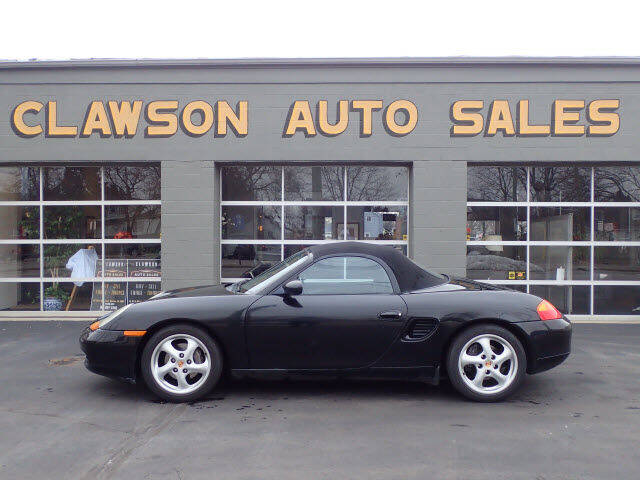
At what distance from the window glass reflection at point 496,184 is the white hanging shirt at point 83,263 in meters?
6.54

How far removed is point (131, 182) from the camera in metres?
9.80

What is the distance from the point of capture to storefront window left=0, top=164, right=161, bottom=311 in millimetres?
9766

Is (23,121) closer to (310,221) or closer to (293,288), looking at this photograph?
(310,221)

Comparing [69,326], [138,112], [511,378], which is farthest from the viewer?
[138,112]

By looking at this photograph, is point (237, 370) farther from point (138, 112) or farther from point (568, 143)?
point (568, 143)

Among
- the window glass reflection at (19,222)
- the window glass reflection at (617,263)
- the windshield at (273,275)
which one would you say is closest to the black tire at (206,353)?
the windshield at (273,275)

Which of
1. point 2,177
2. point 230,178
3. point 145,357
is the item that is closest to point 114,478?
point 145,357

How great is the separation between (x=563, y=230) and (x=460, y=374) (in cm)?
572

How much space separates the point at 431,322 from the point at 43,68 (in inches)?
319

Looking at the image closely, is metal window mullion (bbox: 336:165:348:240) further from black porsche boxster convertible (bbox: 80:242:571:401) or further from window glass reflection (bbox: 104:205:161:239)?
black porsche boxster convertible (bbox: 80:242:571:401)

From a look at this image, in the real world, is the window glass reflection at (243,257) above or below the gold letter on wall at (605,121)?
below

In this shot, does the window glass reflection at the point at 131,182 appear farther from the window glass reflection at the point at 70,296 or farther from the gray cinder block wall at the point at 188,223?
the window glass reflection at the point at 70,296

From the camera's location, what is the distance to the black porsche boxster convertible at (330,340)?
16.0ft

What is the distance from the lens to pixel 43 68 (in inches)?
375
